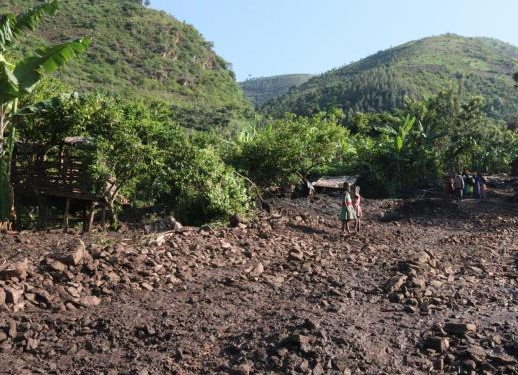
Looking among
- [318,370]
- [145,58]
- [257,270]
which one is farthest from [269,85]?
[318,370]

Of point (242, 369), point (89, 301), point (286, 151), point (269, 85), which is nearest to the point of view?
point (242, 369)

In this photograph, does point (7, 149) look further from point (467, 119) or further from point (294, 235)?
point (467, 119)

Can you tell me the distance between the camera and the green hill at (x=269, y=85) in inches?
6552

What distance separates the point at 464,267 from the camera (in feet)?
26.4

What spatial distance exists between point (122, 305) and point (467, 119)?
87.0 feet

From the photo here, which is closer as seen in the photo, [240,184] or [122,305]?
[122,305]

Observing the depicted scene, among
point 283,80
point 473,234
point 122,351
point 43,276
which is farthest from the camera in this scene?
point 283,80

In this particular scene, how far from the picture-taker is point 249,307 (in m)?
5.73

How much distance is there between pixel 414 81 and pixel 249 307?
79868mm

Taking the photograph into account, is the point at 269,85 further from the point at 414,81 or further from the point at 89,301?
the point at 89,301

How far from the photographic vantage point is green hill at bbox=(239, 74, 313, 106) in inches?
6552

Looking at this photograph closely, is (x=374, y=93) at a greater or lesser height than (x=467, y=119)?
greater

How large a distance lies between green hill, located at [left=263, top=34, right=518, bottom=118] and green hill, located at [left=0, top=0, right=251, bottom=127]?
37.1 ft

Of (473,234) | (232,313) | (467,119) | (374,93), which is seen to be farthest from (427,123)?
(374,93)
